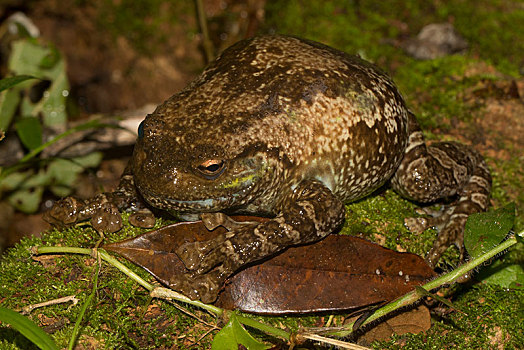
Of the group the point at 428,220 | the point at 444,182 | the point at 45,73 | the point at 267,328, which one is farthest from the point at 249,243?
the point at 45,73

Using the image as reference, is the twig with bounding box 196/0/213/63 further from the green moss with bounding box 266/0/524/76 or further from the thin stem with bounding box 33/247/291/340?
the thin stem with bounding box 33/247/291/340

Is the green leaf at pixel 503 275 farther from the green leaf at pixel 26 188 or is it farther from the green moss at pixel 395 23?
the green leaf at pixel 26 188

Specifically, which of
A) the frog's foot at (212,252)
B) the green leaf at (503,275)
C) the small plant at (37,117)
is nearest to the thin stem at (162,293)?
the frog's foot at (212,252)

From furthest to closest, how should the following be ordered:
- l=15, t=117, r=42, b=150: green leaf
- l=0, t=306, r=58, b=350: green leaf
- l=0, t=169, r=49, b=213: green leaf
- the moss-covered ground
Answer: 1. l=0, t=169, r=49, b=213: green leaf
2. l=15, t=117, r=42, b=150: green leaf
3. the moss-covered ground
4. l=0, t=306, r=58, b=350: green leaf

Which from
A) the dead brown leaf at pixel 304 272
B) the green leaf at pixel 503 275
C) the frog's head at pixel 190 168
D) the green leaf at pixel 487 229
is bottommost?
the green leaf at pixel 503 275

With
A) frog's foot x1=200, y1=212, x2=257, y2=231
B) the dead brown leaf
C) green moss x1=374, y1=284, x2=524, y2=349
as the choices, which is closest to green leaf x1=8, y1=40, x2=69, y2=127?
the dead brown leaf

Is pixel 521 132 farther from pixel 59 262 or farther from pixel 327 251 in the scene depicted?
pixel 59 262
